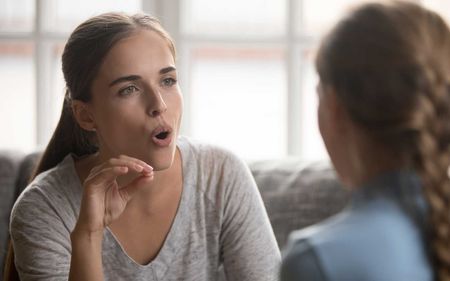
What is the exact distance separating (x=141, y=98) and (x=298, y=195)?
69cm

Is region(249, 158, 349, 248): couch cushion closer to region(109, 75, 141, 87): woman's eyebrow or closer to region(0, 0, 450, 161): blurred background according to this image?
region(0, 0, 450, 161): blurred background

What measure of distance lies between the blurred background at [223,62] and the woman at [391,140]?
1899 millimetres

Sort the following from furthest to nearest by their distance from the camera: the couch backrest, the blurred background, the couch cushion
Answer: the blurred background
the couch backrest
the couch cushion

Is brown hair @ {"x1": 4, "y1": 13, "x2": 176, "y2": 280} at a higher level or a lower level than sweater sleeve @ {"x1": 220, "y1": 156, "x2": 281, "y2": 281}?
higher

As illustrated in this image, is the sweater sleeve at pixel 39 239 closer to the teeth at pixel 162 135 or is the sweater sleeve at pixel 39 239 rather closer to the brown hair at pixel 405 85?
the teeth at pixel 162 135

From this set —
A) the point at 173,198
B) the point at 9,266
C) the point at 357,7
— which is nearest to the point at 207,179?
the point at 173,198

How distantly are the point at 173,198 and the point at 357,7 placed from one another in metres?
1.13

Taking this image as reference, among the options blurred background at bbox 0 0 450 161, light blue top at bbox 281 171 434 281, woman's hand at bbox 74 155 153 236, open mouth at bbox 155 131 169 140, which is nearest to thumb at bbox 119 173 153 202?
woman's hand at bbox 74 155 153 236

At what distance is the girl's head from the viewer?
75.6 inches

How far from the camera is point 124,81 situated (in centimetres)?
194

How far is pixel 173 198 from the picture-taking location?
211cm

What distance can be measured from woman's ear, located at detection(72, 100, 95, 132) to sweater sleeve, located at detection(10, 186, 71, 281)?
19cm

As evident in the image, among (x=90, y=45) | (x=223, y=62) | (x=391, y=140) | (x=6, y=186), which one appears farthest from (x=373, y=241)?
(x=223, y=62)

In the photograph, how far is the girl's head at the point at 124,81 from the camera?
6.30ft
